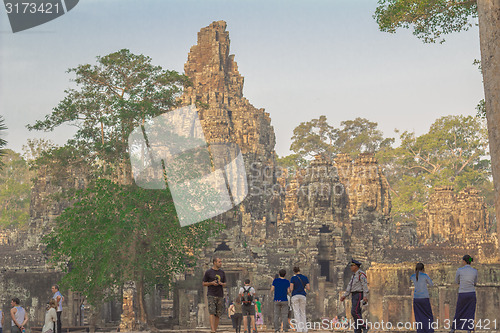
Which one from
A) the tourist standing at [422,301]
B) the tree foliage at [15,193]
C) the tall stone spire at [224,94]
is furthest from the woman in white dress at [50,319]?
the tree foliage at [15,193]

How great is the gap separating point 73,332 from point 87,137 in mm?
9199

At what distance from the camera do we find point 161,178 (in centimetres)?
2689

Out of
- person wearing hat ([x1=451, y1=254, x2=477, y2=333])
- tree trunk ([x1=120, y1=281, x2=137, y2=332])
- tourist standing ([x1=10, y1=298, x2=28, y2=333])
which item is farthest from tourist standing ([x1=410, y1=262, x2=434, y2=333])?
tree trunk ([x1=120, y1=281, x2=137, y2=332])

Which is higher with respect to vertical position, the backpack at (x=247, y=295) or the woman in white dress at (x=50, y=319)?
the backpack at (x=247, y=295)

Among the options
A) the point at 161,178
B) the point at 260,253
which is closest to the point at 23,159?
the point at 260,253

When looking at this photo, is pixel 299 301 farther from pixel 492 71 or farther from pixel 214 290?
pixel 492 71

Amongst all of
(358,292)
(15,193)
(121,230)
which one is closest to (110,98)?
(121,230)

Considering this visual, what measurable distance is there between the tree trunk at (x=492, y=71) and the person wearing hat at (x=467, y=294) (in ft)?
11.6

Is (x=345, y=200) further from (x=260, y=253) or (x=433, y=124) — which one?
(x=433, y=124)

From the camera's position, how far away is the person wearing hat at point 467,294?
1329 cm

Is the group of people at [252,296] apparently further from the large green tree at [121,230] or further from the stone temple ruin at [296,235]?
the large green tree at [121,230]

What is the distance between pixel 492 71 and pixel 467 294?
510 centimetres

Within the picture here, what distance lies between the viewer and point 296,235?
143ft
